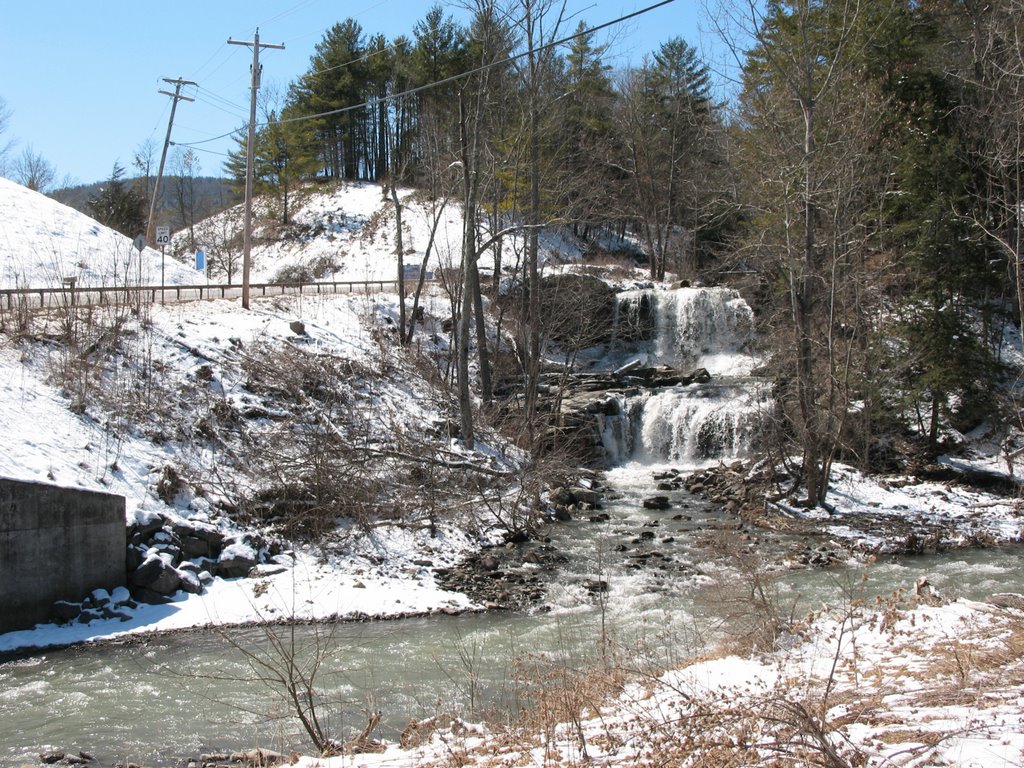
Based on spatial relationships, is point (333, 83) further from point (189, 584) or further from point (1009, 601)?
point (1009, 601)

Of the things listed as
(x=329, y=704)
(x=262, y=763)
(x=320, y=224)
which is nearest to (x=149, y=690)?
(x=329, y=704)

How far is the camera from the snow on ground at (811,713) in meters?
4.57

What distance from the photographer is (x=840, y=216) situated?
1919 centimetres

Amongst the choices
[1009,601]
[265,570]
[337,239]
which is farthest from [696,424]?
[337,239]

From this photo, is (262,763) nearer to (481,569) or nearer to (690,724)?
(690,724)

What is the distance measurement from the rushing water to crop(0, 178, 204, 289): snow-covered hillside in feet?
65.7

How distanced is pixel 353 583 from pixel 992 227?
63.0 ft

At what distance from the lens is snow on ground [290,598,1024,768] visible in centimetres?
457

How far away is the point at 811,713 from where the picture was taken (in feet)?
16.6

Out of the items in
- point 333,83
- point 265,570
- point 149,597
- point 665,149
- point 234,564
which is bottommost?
point 149,597

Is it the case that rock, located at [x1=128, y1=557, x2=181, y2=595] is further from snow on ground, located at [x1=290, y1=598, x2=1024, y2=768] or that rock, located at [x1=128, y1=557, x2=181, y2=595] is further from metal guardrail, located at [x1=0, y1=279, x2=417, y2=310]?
metal guardrail, located at [x1=0, y1=279, x2=417, y2=310]

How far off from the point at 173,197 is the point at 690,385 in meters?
58.4

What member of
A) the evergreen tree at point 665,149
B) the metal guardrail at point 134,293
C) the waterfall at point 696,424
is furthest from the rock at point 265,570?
the evergreen tree at point 665,149

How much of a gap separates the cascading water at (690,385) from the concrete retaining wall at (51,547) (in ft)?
47.5
